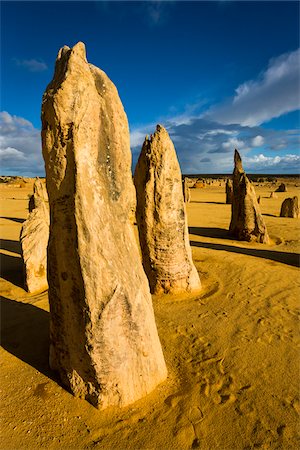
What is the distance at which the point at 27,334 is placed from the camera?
4648 mm

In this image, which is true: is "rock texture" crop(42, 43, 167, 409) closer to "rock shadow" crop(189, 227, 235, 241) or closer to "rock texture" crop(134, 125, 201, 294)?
"rock texture" crop(134, 125, 201, 294)

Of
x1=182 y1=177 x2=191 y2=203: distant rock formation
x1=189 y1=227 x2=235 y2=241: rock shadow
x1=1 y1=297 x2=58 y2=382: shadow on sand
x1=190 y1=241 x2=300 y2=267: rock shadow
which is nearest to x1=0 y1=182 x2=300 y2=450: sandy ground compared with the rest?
x1=1 y1=297 x2=58 y2=382: shadow on sand

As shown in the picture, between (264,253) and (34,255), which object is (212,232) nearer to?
(264,253)

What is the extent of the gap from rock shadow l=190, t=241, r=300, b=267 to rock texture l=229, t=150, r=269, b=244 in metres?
1.12

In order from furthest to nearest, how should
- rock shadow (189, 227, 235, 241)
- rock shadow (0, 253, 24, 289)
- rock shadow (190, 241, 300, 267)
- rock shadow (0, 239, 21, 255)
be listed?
rock shadow (189, 227, 235, 241), rock shadow (0, 239, 21, 255), rock shadow (190, 241, 300, 267), rock shadow (0, 253, 24, 289)

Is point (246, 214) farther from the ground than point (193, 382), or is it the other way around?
point (246, 214)

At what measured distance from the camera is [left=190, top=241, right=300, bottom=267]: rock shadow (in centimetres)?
849

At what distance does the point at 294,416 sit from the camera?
321cm

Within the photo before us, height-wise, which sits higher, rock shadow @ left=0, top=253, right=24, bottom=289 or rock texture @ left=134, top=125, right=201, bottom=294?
rock texture @ left=134, top=125, right=201, bottom=294

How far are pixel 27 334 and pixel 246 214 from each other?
27.6 ft

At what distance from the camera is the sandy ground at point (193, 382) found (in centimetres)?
294

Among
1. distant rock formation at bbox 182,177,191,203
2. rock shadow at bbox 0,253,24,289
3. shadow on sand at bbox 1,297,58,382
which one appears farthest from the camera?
distant rock formation at bbox 182,177,191,203

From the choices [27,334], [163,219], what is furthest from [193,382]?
[163,219]

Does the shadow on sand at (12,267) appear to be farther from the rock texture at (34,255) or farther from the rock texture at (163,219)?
the rock texture at (163,219)
